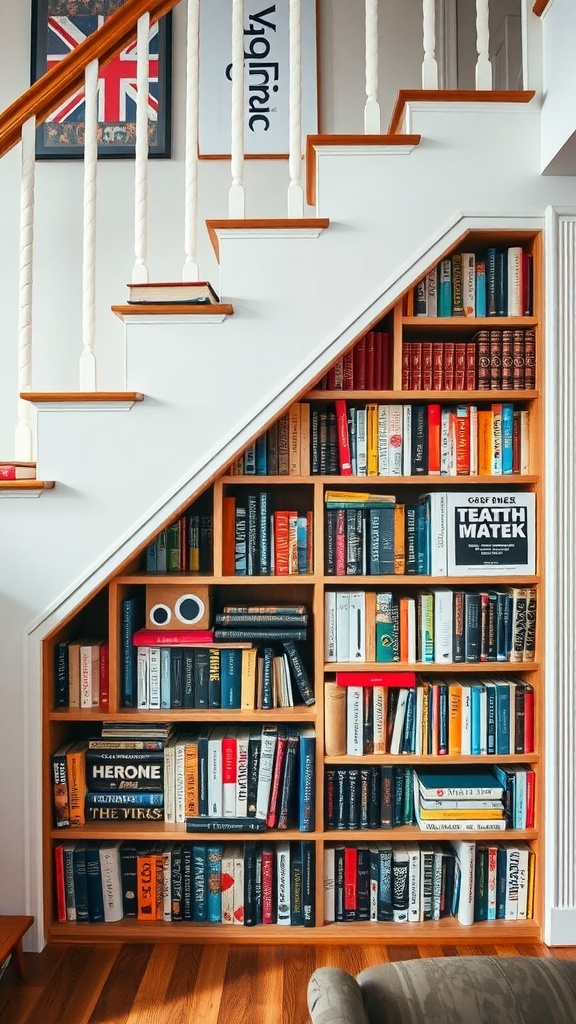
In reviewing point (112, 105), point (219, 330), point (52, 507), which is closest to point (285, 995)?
point (52, 507)

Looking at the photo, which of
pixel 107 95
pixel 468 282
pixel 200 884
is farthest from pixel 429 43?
pixel 200 884

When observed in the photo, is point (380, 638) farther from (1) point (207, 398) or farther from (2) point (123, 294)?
(2) point (123, 294)

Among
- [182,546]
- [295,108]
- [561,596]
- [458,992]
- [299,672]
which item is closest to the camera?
[458,992]

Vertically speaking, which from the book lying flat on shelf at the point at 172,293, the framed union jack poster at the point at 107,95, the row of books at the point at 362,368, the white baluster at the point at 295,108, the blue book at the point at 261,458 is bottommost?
the blue book at the point at 261,458

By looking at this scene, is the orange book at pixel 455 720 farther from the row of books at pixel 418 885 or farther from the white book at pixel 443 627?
the row of books at pixel 418 885

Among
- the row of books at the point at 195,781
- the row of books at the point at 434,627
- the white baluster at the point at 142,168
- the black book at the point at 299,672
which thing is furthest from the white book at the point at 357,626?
the white baluster at the point at 142,168

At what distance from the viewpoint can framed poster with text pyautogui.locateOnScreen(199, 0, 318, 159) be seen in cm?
266

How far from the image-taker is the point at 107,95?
106 inches

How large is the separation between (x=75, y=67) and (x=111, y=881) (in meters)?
2.21

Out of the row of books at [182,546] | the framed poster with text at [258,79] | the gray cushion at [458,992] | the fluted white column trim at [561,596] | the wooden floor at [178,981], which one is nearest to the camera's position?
the gray cushion at [458,992]

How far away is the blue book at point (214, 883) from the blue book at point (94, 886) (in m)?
0.31

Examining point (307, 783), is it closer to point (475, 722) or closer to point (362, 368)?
point (475, 722)

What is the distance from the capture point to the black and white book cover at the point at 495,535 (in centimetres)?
217

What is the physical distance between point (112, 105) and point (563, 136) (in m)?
1.62
